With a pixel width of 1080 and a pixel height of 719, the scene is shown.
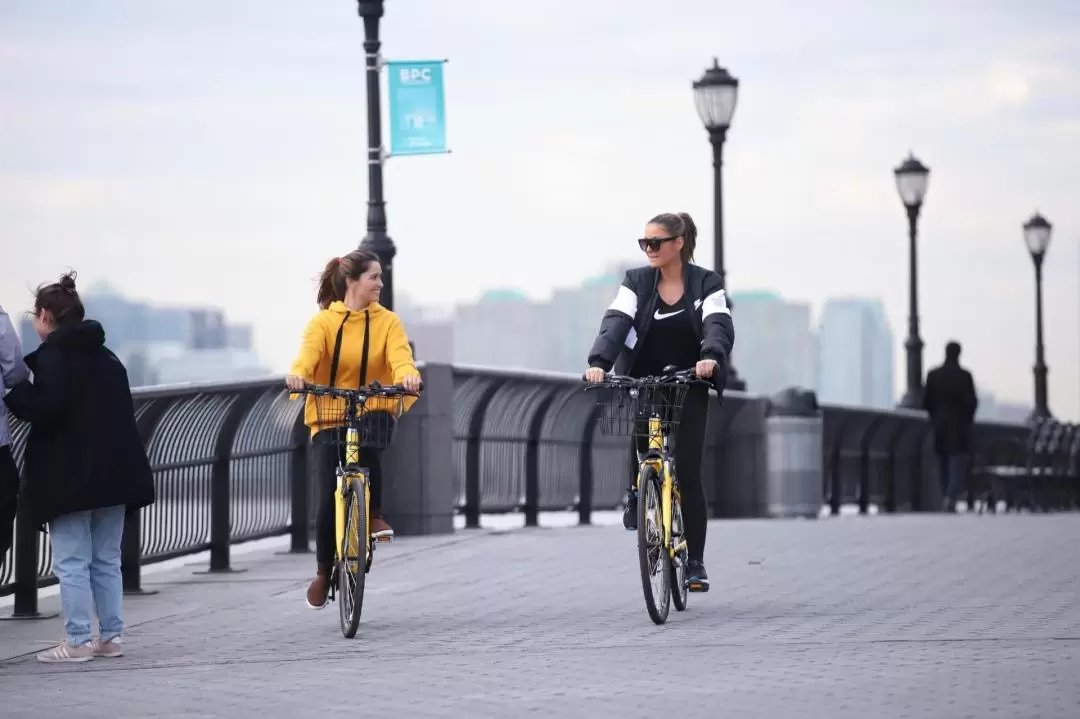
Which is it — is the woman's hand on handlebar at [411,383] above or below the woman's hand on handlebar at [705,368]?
below

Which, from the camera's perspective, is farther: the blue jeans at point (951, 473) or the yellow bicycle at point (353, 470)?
the blue jeans at point (951, 473)

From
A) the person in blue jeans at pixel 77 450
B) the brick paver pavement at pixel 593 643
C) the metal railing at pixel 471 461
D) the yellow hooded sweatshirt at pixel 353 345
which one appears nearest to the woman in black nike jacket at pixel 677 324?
the brick paver pavement at pixel 593 643

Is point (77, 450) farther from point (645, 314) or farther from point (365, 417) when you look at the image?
point (645, 314)

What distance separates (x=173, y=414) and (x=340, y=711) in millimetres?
5307

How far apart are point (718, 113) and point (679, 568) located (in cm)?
1424

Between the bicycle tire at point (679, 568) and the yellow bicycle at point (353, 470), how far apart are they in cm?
123

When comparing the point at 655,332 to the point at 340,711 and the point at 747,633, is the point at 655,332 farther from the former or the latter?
the point at 340,711

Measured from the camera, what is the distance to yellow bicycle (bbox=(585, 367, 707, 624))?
29.1 feet

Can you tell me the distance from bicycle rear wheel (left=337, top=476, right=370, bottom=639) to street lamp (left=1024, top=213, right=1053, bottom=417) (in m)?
31.7

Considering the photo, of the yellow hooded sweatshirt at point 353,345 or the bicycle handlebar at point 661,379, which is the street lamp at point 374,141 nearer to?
the yellow hooded sweatshirt at point 353,345

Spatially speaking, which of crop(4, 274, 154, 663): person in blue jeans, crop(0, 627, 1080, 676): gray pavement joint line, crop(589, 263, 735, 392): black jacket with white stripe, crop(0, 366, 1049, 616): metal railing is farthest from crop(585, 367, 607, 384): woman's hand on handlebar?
crop(0, 366, 1049, 616): metal railing

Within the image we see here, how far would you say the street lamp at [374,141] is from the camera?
601 inches

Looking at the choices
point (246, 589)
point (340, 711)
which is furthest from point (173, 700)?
point (246, 589)

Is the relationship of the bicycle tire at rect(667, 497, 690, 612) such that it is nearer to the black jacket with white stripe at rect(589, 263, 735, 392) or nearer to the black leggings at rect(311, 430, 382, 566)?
the black jacket with white stripe at rect(589, 263, 735, 392)
